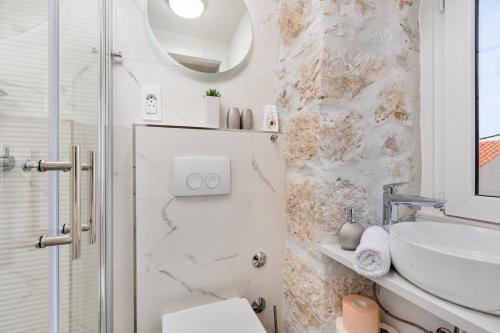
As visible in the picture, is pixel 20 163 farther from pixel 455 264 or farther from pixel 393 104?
pixel 393 104

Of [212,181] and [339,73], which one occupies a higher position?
[339,73]

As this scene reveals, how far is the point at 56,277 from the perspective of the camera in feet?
1.59

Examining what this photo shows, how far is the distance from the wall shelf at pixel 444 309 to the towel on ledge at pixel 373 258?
0.03 meters

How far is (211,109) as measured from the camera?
1.10m

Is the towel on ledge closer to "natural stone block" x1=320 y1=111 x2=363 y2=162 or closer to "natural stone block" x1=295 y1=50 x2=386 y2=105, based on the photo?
"natural stone block" x1=320 y1=111 x2=363 y2=162

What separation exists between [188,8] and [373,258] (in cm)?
130

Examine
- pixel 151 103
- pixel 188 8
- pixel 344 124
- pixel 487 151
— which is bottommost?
pixel 487 151

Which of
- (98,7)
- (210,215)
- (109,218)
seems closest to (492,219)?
(210,215)

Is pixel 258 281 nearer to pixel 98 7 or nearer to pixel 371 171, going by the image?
pixel 371 171

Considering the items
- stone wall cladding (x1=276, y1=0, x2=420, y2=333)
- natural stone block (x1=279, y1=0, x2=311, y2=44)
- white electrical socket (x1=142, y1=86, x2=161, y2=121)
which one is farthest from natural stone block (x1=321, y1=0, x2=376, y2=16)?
white electrical socket (x1=142, y1=86, x2=161, y2=121)

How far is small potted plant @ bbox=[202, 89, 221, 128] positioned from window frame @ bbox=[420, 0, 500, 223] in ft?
3.17

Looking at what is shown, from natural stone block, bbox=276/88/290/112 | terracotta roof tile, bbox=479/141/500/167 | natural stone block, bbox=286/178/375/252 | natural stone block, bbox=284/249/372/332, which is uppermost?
natural stone block, bbox=276/88/290/112

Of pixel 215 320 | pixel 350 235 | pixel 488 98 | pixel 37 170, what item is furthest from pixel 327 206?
pixel 37 170

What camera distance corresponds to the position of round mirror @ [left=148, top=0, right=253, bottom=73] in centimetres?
108
